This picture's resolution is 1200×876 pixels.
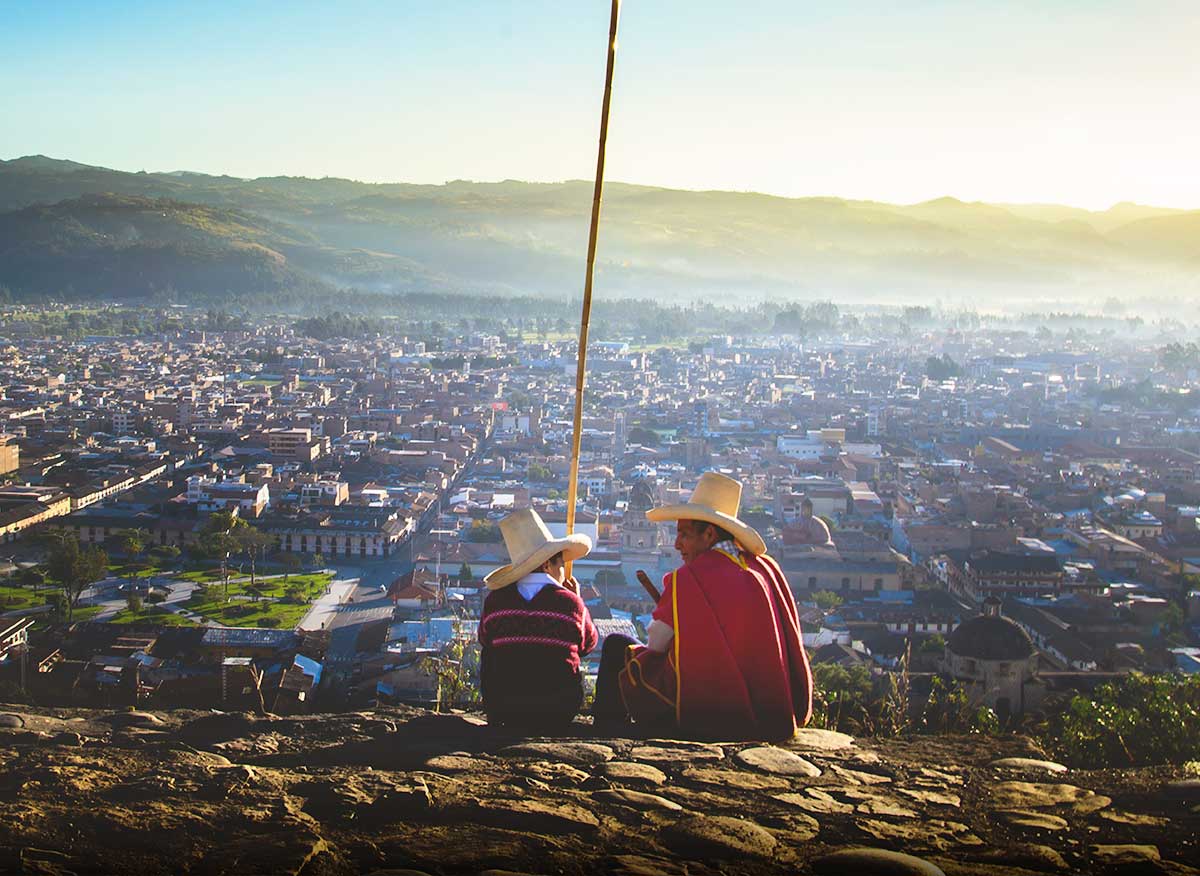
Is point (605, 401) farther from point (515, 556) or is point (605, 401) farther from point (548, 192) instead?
point (548, 192)

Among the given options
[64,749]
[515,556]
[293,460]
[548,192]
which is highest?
[548,192]

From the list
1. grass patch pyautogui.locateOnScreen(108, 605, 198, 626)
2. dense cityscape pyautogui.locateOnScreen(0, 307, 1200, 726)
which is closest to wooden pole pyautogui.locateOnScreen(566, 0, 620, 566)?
dense cityscape pyautogui.locateOnScreen(0, 307, 1200, 726)

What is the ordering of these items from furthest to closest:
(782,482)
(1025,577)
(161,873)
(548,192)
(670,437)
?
(548,192)
(670,437)
(782,482)
(1025,577)
(161,873)

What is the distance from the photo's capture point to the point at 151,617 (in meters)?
9.29

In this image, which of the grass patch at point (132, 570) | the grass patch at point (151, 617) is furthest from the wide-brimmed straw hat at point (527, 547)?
the grass patch at point (132, 570)

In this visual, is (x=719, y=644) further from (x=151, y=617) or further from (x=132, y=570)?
(x=132, y=570)

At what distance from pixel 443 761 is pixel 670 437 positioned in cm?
1997

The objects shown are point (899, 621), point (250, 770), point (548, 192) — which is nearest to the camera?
point (250, 770)

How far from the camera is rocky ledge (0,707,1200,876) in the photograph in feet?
5.36

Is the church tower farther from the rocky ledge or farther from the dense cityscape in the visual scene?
the rocky ledge

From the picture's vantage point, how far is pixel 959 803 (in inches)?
76.4

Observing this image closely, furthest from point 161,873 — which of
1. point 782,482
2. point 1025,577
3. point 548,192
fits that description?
point 548,192

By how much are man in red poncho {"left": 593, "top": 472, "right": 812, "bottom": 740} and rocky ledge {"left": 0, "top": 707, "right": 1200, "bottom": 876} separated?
2.5 inches

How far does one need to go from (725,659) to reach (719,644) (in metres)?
0.03
